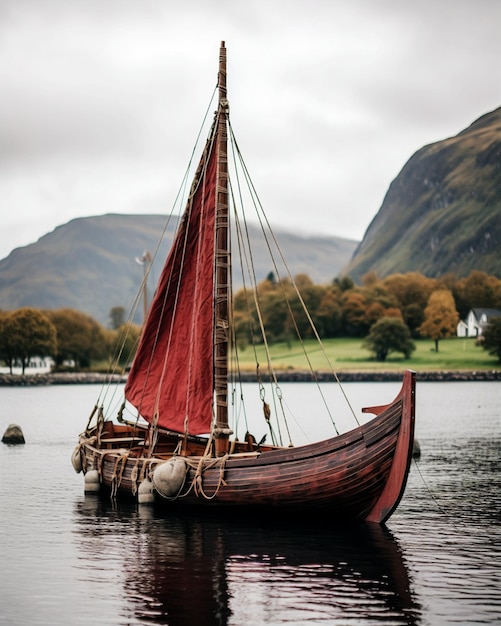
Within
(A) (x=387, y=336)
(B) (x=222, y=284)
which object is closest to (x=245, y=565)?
(B) (x=222, y=284)

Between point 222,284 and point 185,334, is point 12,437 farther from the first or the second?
point 222,284

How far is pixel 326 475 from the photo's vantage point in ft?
76.3

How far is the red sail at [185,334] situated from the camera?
27.8 metres

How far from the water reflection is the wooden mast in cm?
325

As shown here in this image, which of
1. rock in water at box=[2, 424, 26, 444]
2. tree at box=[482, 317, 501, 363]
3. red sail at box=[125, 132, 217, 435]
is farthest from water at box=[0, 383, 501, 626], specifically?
tree at box=[482, 317, 501, 363]

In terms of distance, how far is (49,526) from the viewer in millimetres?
26734

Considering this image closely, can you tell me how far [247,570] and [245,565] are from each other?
456 millimetres

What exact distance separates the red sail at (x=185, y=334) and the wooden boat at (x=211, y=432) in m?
0.03

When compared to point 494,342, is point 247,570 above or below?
below

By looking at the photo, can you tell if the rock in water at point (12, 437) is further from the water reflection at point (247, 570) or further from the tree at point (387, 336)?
the tree at point (387, 336)

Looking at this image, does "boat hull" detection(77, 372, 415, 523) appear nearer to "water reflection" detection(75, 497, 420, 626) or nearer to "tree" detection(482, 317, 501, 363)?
"water reflection" detection(75, 497, 420, 626)

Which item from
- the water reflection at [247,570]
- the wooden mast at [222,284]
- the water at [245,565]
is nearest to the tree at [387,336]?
the water at [245,565]

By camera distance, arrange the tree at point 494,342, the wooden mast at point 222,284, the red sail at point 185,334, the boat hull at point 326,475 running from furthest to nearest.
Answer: the tree at point 494,342 → the red sail at point 185,334 → the wooden mast at point 222,284 → the boat hull at point 326,475

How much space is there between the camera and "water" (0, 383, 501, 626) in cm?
1714
